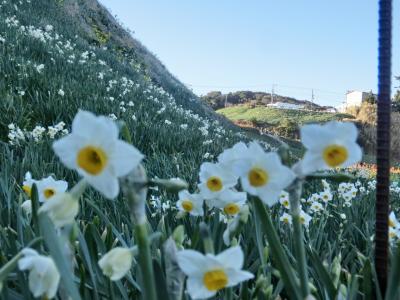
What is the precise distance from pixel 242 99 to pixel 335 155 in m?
54.8

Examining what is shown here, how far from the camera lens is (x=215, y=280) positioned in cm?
55

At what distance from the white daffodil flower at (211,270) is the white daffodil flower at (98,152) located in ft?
0.42

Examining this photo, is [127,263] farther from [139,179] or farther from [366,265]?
[366,265]

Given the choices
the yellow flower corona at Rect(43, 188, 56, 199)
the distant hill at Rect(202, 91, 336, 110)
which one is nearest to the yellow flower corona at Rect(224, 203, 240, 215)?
the yellow flower corona at Rect(43, 188, 56, 199)

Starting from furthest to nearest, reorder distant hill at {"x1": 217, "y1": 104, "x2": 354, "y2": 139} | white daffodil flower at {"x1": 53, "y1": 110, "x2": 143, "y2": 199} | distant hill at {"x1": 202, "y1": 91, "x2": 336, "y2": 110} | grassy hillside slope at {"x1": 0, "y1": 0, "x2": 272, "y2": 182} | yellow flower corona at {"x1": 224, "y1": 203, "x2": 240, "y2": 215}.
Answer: distant hill at {"x1": 202, "y1": 91, "x2": 336, "y2": 110} < distant hill at {"x1": 217, "y1": 104, "x2": 354, "y2": 139} < grassy hillside slope at {"x1": 0, "y1": 0, "x2": 272, "y2": 182} < yellow flower corona at {"x1": 224, "y1": 203, "x2": 240, "y2": 215} < white daffodil flower at {"x1": 53, "y1": 110, "x2": 143, "y2": 199}

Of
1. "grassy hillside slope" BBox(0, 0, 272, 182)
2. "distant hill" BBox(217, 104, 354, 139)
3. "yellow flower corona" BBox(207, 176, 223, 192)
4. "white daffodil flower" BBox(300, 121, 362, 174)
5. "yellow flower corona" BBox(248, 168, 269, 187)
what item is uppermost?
"distant hill" BBox(217, 104, 354, 139)

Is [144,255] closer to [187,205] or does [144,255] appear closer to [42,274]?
[42,274]

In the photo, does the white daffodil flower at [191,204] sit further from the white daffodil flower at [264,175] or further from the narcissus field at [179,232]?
the white daffodil flower at [264,175]

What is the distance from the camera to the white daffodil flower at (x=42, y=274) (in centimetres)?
52

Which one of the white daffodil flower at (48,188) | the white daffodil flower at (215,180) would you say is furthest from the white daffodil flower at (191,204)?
the white daffodil flower at (48,188)

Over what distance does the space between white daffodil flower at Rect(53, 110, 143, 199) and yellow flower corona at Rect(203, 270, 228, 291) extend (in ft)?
0.53

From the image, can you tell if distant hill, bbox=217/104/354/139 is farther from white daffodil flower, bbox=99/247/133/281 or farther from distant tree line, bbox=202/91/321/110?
white daffodil flower, bbox=99/247/133/281

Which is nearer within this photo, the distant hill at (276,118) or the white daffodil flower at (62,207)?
the white daffodil flower at (62,207)

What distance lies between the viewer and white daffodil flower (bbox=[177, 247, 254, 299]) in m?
0.54
